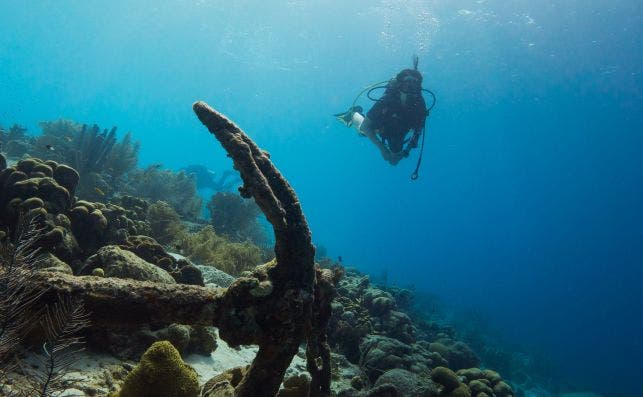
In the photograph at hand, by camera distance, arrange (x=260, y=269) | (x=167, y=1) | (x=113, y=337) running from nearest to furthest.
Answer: (x=260, y=269) < (x=113, y=337) < (x=167, y=1)

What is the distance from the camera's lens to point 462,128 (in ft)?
293

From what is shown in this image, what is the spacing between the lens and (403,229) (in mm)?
173750

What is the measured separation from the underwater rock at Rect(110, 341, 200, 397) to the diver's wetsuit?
11.7m

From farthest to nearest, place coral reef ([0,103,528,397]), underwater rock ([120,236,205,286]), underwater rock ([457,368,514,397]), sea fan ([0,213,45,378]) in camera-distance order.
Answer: underwater rock ([457,368,514,397]), underwater rock ([120,236,205,286]), coral reef ([0,103,528,397]), sea fan ([0,213,45,378])

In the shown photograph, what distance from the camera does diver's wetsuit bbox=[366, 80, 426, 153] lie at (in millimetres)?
13461

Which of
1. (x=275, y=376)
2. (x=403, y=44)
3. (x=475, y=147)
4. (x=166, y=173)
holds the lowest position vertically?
(x=275, y=376)

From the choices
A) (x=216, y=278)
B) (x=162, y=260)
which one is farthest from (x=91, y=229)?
(x=216, y=278)

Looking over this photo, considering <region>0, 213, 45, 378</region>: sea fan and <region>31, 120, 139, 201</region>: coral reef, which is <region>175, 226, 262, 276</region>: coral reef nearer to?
<region>31, 120, 139, 201</region>: coral reef

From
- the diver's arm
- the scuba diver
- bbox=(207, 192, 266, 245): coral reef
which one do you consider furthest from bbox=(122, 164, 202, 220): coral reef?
the diver's arm

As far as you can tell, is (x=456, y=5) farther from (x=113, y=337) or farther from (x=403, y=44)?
(x=113, y=337)

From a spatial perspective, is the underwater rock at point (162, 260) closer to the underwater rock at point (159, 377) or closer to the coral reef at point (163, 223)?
the underwater rock at point (159, 377)

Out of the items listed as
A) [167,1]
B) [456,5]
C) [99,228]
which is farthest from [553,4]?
[167,1]

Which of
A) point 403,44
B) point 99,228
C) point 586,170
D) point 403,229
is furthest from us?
point 403,229

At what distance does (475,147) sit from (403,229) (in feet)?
248
